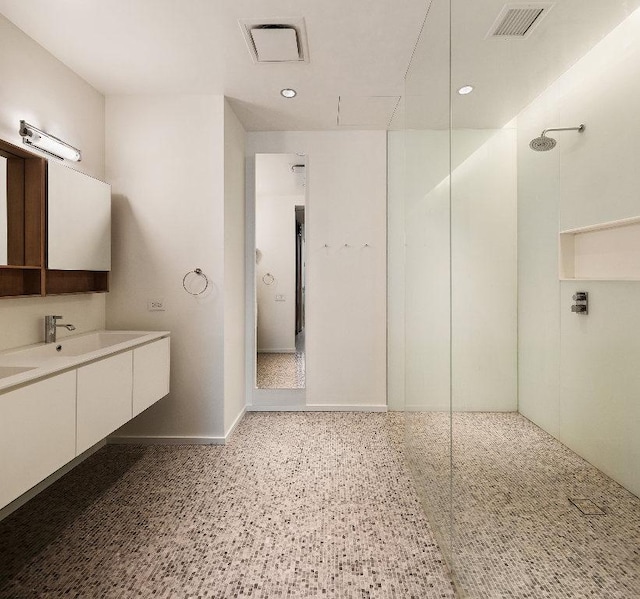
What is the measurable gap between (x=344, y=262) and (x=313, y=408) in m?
1.38

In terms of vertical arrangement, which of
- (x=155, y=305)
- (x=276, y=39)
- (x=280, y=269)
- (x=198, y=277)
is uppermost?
(x=276, y=39)

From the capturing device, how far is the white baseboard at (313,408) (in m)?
3.94

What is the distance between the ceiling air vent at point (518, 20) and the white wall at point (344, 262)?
109 inches

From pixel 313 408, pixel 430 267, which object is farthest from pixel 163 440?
pixel 430 267

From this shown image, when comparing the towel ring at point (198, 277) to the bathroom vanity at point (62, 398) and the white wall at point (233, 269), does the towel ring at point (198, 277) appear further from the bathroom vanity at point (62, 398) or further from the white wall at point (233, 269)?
the bathroom vanity at point (62, 398)

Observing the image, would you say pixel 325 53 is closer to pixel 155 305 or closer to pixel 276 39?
pixel 276 39

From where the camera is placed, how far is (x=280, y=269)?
3.92 metres

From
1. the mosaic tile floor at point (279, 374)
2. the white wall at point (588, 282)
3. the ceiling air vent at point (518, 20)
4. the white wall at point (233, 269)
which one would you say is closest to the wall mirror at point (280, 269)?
the mosaic tile floor at point (279, 374)

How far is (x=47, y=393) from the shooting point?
5.77 ft

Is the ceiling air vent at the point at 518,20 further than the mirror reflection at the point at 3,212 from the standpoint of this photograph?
No

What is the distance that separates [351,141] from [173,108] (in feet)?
5.14

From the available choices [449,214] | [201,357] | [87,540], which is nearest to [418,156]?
[449,214]

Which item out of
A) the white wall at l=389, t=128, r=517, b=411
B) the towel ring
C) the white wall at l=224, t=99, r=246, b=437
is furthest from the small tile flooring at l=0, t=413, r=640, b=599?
the towel ring

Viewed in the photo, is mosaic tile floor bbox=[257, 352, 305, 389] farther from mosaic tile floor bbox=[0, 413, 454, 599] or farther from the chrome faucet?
the chrome faucet
